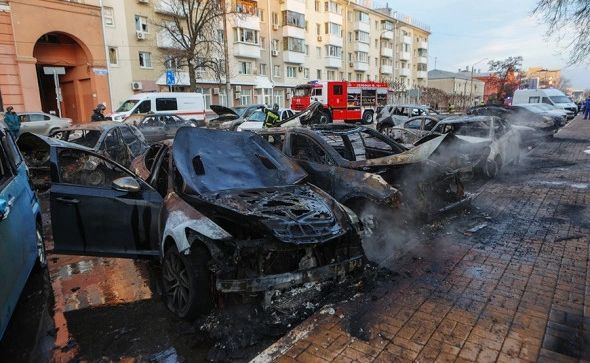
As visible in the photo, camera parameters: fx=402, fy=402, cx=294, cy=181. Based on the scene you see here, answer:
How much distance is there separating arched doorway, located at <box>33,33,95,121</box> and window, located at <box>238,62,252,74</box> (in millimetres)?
14269

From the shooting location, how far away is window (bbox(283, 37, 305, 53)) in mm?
43562

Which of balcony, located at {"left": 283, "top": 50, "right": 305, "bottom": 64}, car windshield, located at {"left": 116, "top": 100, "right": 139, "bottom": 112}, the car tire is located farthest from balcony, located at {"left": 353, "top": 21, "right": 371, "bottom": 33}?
the car tire

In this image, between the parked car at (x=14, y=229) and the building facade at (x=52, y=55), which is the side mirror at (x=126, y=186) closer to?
the parked car at (x=14, y=229)

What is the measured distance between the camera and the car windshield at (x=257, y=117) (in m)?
18.9

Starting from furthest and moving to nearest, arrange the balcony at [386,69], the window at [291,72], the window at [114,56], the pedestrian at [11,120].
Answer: the balcony at [386,69]
the window at [291,72]
the window at [114,56]
the pedestrian at [11,120]

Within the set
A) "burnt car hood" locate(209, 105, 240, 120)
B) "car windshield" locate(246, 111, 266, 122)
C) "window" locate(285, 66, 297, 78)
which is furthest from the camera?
"window" locate(285, 66, 297, 78)

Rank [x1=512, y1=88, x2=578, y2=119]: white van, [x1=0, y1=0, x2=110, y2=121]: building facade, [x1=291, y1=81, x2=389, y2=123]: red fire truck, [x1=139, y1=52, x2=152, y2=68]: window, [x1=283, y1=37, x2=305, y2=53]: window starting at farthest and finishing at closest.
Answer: [x1=283, y1=37, x2=305, y2=53]: window, [x1=291, y1=81, x2=389, y2=123]: red fire truck, [x1=139, y1=52, x2=152, y2=68]: window, [x1=512, y1=88, x2=578, y2=119]: white van, [x1=0, y1=0, x2=110, y2=121]: building facade

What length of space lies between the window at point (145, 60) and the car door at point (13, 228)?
29.1 meters

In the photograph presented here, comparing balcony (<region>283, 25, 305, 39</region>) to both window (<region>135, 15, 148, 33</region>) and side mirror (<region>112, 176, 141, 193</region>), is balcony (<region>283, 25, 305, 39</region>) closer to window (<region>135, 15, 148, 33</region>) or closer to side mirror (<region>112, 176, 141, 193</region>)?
window (<region>135, 15, 148, 33</region>)

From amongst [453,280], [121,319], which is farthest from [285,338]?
[453,280]

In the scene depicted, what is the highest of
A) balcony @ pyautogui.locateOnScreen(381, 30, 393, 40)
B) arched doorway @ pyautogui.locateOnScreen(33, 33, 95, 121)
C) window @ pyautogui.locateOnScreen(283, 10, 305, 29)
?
balcony @ pyautogui.locateOnScreen(381, 30, 393, 40)

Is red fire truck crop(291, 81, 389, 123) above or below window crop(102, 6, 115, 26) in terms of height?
below

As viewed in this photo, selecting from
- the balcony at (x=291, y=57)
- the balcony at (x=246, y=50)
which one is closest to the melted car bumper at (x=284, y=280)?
the balcony at (x=246, y=50)

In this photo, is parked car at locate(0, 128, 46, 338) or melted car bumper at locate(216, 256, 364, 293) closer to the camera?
parked car at locate(0, 128, 46, 338)
